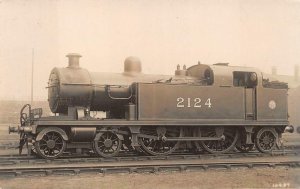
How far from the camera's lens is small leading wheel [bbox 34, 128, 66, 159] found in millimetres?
10125

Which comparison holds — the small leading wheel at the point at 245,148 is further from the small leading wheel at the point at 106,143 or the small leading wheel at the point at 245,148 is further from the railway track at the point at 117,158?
the small leading wheel at the point at 106,143

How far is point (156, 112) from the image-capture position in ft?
36.3

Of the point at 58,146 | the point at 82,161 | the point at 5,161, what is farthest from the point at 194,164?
the point at 5,161

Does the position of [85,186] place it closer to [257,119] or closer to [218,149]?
[218,149]

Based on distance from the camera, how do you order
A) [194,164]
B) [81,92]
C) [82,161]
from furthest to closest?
[81,92] < [82,161] < [194,164]

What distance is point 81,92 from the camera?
10.8 m

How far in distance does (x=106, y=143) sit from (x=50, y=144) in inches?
57.4

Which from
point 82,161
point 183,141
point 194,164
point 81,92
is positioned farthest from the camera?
point 183,141

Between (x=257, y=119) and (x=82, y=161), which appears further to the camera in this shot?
(x=257, y=119)

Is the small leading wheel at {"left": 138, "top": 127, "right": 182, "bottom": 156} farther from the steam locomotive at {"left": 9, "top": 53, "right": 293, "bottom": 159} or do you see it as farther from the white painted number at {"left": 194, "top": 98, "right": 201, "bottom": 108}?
the white painted number at {"left": 194, "top": 98, "right": 201, "bottom": 108}

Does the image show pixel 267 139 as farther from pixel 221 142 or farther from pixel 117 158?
pixel 117 158

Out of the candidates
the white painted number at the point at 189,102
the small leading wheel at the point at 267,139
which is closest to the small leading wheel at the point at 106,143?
the white painted number at the point at 189,102

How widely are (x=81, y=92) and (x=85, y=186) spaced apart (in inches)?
152

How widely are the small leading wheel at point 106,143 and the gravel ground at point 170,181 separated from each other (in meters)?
2.05
